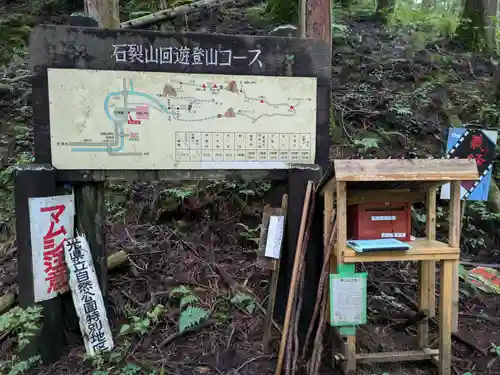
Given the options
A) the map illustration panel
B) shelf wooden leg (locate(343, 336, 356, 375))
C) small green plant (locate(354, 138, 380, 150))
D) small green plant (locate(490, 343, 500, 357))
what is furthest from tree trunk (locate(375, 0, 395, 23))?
shelf wooden leg (locate(343, 336, 356, 375))

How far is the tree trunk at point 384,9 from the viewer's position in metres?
13.0

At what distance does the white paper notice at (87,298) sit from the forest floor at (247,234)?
21 centimetres

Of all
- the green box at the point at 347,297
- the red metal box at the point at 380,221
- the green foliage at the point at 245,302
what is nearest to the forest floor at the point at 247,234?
the green foliage at the point at 245,302

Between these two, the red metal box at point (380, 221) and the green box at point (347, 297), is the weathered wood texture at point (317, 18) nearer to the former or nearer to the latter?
the red metal box at point (380, 221)

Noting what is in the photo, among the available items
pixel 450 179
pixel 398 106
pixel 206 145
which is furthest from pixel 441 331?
pixel 398 106

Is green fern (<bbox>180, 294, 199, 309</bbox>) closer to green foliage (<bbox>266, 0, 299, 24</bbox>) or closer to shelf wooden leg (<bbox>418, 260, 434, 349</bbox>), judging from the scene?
shelf wooden leg (<bbox>418, 260, 434, 349</bbox>)

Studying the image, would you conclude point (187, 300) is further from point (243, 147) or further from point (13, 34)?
point (13, 34)

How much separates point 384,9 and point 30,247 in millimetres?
12794

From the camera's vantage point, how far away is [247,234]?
601cm

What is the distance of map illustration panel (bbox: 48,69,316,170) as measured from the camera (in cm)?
413

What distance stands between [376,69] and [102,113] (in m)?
7.30

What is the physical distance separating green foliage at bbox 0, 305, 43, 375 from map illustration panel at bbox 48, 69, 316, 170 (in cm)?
139

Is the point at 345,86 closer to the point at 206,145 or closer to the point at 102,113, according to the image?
the point at 206,145

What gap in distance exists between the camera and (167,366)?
13.1 feet
